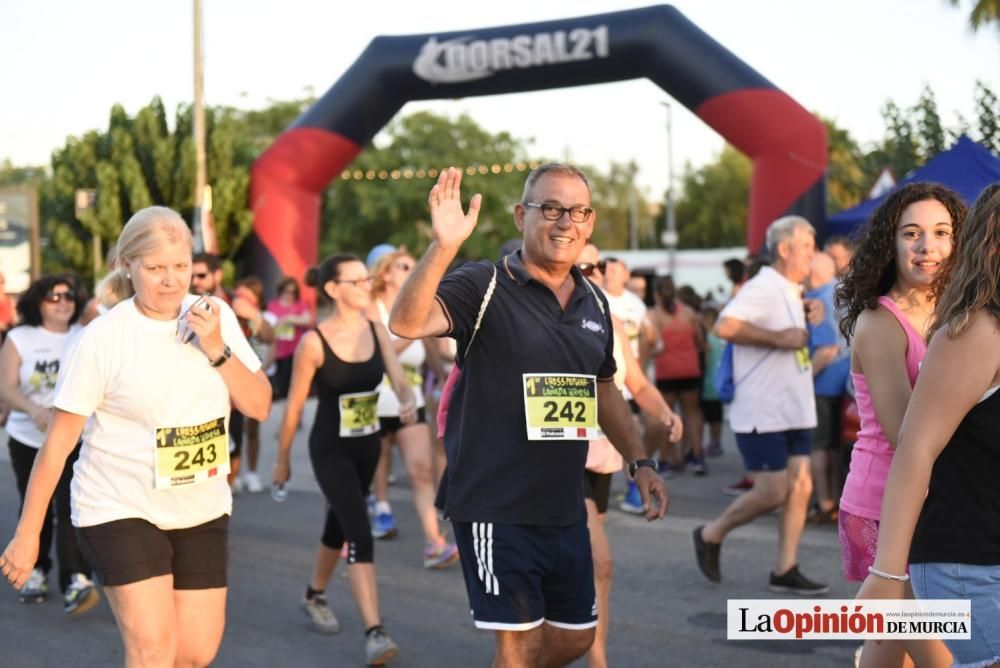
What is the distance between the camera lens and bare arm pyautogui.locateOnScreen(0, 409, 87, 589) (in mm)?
3520

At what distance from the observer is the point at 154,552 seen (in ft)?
12.0

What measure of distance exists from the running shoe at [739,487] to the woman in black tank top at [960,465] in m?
7.46

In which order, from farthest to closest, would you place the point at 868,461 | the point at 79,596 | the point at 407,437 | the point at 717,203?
1. the point at 717,203
2. the point at 407,437
3. the point at 79,596
4. the point at 868,461

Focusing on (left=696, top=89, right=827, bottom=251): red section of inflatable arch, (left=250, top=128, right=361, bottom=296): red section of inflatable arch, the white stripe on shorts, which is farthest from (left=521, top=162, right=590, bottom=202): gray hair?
A: (left=250, top=128, right=361, bottom=296): red section of inflatable arch

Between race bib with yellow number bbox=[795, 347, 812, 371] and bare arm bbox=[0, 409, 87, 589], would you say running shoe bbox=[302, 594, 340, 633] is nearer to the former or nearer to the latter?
bare arm bbox=[0, 409, 87, 589]

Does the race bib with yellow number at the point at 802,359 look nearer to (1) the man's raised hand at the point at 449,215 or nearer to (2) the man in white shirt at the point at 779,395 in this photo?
(2) the man in white shirt at the point at 779,395

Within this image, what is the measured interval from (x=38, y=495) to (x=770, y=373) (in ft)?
13.5

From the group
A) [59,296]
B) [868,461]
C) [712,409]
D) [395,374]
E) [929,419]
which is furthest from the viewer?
[712,409]

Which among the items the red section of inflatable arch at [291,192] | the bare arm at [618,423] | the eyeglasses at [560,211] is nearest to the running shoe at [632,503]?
the bare arm at [618,423]

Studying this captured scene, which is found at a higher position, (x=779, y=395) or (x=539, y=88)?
(x=539, y=88)

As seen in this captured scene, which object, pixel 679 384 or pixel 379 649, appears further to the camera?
pixel 679 384

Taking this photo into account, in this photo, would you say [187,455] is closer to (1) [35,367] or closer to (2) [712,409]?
(1) [35,367]

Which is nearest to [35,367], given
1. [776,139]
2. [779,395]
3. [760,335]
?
[760,335]

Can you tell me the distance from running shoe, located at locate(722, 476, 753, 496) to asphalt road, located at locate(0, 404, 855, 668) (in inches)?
35.2
